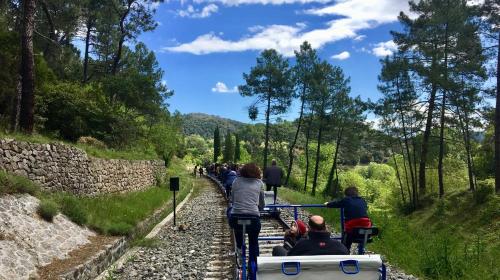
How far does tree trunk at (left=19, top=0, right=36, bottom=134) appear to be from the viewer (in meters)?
14.4

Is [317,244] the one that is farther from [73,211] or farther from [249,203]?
[73,211]

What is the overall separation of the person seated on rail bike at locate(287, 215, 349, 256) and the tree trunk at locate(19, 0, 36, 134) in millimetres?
12417

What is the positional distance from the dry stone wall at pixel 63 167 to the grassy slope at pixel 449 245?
8.68 metres

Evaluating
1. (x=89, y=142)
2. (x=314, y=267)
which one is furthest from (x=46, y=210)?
(x=89, y=142)

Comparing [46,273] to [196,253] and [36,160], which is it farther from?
[36,160]

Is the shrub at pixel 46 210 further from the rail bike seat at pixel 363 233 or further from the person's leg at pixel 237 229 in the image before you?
the rail bike seat at pixel 363 233

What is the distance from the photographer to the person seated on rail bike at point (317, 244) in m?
5.29

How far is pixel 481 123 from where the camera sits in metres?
27.7

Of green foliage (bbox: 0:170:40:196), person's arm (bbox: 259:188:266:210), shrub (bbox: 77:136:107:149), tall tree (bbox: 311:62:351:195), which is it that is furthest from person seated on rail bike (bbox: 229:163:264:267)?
tall tree (bbox: 311:62:351:195)

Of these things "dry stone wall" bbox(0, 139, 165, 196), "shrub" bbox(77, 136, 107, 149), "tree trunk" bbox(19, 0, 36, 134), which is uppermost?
"tree trunk" bbox(19, 0, 36, 134)

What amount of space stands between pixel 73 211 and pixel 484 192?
62.5ft

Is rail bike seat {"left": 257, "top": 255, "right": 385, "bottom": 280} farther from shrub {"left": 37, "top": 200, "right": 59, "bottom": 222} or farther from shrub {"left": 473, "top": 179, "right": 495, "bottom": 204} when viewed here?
shrub {"left": 473, "top": 179, "right": 495, "bottom": 204}

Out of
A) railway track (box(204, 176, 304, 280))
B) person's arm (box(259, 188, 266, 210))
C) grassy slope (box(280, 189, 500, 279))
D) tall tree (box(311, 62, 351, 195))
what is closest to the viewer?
person's arm (box(259, 188, 266, 210))

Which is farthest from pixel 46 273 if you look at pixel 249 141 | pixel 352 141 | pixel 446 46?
pixel 249 141
